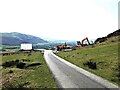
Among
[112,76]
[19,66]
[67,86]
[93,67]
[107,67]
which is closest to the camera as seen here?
[67,86]

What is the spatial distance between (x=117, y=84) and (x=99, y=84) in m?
1.89

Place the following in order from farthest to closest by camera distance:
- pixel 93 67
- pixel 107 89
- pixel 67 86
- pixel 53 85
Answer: pixel 93 67 < pixel 53 85 < pixel 67 86 < pixel 107 89

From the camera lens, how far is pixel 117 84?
979 inches

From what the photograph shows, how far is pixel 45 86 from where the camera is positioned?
86.8 ft

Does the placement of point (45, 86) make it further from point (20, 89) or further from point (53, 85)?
point (20, 89)

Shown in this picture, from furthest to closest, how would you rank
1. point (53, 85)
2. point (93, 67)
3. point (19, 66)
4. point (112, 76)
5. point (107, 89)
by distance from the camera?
point (19, 66)
point (93, 67)
point (112, 76)
point (53, 85)
point (107, 89)

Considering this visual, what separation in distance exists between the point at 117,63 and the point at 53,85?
14.1m

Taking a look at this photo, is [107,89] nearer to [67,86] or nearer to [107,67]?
[67,86]

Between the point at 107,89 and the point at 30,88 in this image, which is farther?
the point at 30,88

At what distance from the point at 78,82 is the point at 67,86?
2316 millimetres

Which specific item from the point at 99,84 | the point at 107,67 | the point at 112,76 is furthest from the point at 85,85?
the point at 107,67

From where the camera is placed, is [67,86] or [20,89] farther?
[20,89]

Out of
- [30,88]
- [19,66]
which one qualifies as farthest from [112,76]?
[19,66]

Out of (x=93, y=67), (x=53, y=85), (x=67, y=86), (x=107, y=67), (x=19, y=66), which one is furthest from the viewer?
(x=19, y=66)
